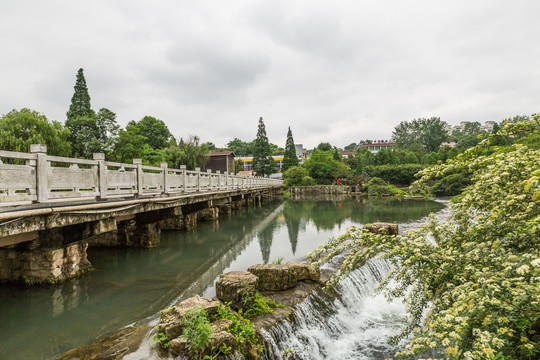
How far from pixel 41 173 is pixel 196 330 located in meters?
4.57

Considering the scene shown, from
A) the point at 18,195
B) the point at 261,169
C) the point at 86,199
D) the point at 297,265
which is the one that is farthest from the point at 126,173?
the point at 261,169

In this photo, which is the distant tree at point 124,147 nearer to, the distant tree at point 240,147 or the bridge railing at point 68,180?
the bridge railing at point 68,180

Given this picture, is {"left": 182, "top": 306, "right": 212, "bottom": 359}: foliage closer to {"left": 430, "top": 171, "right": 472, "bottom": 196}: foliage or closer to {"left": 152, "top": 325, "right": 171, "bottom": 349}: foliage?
{"left": 152, "top": 325, "right": 171, "bottom": 349}: foliage

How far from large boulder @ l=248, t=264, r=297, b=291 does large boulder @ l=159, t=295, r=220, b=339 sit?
1856 mm

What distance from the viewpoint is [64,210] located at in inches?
254

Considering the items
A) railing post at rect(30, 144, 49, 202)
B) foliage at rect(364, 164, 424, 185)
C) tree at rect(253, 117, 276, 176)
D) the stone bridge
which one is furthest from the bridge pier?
foliage at rect(364, 164, 424, 185)

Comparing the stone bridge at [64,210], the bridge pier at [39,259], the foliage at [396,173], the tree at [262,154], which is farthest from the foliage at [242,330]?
the foliage at [396,173]

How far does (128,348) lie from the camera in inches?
185

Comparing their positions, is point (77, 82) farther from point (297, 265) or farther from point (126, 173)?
point (297, 265)

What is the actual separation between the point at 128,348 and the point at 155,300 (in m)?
2.97

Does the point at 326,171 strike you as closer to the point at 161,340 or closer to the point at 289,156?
the point at 289,156

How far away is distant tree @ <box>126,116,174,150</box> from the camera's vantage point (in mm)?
50266

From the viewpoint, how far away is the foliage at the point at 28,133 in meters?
22.7

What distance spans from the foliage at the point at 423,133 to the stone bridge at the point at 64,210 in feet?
319
